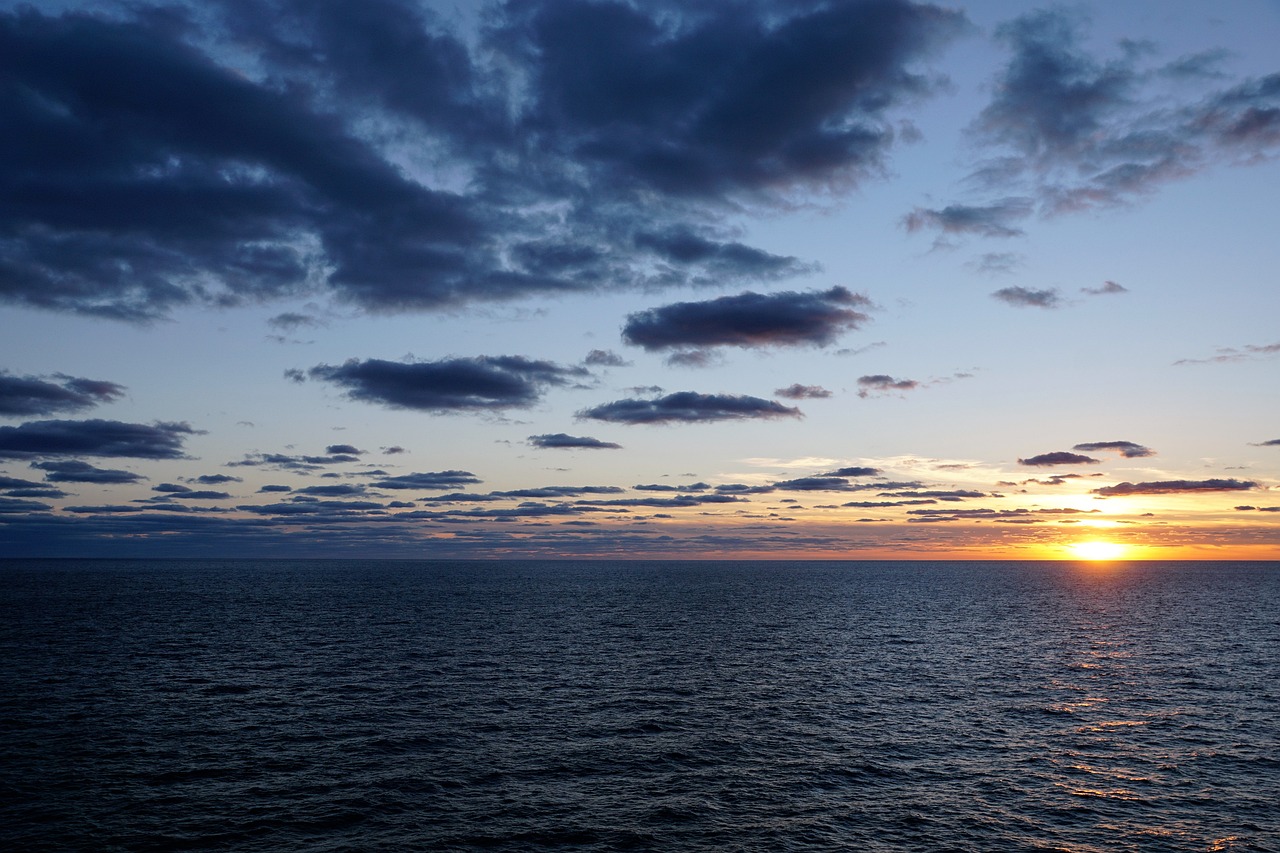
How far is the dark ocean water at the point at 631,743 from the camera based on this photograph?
1522 inches

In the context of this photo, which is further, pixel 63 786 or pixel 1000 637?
pixel 1000 637

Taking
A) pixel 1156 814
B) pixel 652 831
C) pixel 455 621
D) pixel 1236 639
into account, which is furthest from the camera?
pixel 455 621

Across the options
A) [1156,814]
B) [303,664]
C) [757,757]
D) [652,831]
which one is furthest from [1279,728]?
[303,664]

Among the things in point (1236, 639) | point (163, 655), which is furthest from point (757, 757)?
point (1236, 639)

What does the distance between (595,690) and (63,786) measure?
38.2 meters

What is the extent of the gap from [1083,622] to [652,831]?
409 feet

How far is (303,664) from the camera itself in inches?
3221

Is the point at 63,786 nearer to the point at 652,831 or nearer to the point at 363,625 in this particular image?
the point at 652,831

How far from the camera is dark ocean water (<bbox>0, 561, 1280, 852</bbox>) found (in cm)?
3866

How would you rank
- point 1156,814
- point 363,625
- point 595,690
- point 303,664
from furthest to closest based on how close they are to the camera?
1. point 363,625
2. point 303,664
3. point 595,690
4. point 1156,814

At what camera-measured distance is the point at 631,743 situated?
173ft

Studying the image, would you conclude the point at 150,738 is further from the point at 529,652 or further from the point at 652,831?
the point at 529,652

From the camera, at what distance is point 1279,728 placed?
5778 cm

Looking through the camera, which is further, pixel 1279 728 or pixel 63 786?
pixel 1279 728
